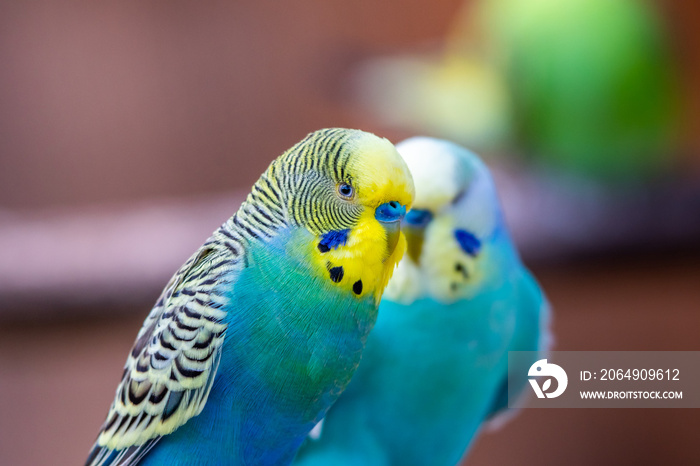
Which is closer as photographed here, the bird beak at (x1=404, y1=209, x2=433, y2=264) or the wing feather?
the wing feather

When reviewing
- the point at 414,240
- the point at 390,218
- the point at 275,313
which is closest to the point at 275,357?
the point at 275,313

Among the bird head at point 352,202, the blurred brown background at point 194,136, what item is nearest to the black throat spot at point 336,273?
the bird head at point 352,202

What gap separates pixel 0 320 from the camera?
1716 millimetres

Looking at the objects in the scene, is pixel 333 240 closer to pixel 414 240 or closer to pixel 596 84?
pixel 414 240

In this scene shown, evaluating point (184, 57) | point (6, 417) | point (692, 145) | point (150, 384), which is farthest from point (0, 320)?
point (692, 145)

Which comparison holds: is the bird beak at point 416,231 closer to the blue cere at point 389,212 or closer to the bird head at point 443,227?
the bird head at point 443,227

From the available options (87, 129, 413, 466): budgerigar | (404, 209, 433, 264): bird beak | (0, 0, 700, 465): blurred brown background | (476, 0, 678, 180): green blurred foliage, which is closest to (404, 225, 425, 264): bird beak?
(404, 209, 433, 264): bird beak

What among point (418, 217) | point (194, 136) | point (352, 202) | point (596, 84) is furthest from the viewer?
point (194, 136)

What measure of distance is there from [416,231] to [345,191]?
226 millimetres

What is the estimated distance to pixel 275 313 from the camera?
0.53m

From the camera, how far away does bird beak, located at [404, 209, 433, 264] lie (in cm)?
72

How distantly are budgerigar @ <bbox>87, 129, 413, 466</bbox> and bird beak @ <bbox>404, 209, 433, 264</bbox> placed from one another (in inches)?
6.8

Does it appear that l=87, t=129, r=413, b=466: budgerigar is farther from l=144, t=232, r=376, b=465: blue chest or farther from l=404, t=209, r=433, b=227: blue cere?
l=404, t=209, r=433, b=227: blue cere

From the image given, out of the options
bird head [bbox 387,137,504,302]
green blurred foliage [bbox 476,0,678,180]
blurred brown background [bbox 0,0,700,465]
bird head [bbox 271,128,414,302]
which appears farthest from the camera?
blurred brown background [bbox 0,0,700,465]
